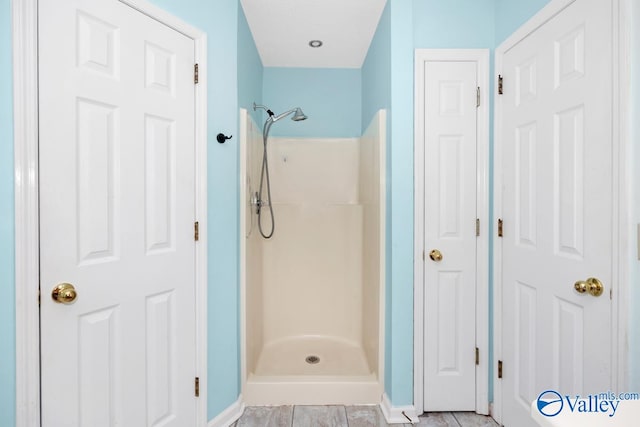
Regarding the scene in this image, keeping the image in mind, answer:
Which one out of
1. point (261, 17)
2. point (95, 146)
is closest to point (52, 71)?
point (95, 146)

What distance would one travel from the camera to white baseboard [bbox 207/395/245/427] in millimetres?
1704

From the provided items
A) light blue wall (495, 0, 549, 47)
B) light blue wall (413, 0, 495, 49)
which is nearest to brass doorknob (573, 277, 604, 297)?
light blue wall (495, 0, 549, 47)

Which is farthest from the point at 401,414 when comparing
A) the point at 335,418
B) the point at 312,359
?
the point at 312,359

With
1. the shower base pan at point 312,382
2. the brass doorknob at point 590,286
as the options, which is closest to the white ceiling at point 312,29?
the brass doorknob at point 590,286

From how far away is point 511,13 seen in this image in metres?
1.68

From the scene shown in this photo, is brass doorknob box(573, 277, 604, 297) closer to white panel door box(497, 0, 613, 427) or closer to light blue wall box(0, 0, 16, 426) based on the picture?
white panel door box(497, 0, 613, 427)

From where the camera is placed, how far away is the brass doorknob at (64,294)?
1.14 metres

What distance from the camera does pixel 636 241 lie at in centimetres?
106

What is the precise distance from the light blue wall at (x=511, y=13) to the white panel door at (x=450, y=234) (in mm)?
207

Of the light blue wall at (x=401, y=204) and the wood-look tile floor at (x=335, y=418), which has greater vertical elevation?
the light blue wall at (x=401, y=204)

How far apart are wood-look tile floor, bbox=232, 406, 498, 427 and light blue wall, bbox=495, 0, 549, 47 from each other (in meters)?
2.04

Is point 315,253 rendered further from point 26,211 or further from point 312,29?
point 26,211

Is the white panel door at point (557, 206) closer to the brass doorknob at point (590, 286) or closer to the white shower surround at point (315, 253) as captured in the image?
the brass doorknob at point (590, 286)

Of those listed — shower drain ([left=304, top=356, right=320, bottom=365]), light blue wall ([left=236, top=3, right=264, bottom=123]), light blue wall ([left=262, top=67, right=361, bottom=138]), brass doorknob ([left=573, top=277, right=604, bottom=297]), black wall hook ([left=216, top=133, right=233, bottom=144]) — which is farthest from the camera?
light blue wall ([left=262, top=67, right=361, bottom=138])
